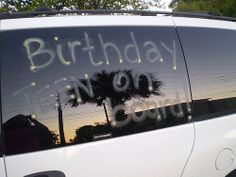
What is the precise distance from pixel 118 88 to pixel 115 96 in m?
0.05

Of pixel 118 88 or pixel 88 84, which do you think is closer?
pixel 88 84

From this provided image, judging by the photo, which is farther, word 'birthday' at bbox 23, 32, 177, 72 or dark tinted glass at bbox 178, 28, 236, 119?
dark tinted glass at bbox 178, 28, 236, 119

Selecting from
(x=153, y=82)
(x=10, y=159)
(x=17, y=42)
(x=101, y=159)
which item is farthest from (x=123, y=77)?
(x=10, y=159)

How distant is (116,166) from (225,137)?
0.97m

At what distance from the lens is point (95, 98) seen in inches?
A: 91.0

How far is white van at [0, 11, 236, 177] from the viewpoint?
210cm

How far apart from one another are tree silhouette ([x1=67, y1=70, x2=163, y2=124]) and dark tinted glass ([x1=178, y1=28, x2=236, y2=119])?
0.36 metres

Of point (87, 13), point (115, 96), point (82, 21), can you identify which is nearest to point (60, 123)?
point (115, 96)

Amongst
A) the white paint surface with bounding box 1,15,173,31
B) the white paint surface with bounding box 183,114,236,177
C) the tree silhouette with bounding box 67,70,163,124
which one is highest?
the white paint surface with bounding box 1,15,173,31

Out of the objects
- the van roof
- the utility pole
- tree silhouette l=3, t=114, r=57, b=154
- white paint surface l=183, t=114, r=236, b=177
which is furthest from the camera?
white paint surface l=183, t=114, r=236, b=177

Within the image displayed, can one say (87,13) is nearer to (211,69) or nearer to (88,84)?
(88,84)

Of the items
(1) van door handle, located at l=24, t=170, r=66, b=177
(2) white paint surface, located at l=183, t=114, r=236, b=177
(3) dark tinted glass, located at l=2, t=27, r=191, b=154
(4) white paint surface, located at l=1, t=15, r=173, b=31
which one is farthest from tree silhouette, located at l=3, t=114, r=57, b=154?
(2) white paint surface, located at l=183, t=114, r=236, b=177

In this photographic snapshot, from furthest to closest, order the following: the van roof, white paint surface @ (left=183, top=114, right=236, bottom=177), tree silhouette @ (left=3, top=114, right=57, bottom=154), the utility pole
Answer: white paint surface @ (left=183, top=114, right=236, bottom=177)
the van roof
the utility pole
tree silhouette @ (left=3, top=114, right=57, bottom=154)

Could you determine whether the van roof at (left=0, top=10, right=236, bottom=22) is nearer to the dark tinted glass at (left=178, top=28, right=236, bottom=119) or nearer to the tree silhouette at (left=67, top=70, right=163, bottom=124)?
the dark tinted glass at (left=178, top=28, right=236, bottom=119)
